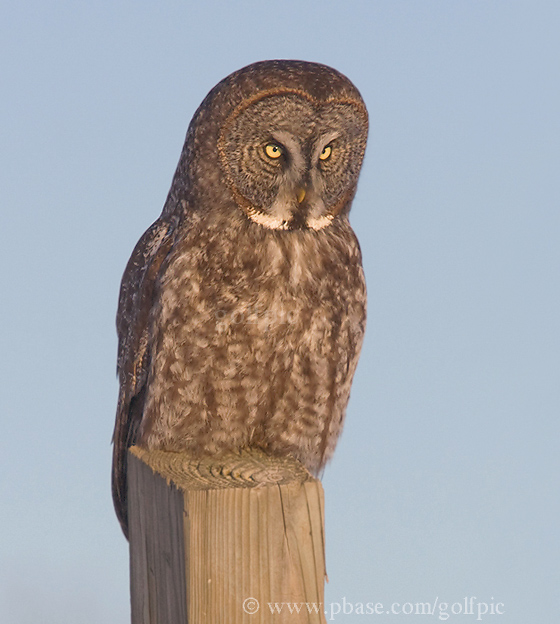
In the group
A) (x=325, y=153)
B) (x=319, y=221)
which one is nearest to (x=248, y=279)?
(x=319, y=221)

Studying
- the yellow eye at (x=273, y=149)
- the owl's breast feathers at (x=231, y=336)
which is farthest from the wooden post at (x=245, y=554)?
the yellow eye at (x=273, y=149)

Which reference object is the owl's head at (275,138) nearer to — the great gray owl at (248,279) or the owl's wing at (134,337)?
the great gray owl at (248,279)

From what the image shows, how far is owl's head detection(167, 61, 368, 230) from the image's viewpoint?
4.27 m

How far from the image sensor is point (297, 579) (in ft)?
8.65

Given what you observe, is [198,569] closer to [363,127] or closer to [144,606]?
[144,606]

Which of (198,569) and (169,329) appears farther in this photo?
(169,329)

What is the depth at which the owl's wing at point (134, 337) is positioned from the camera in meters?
4.44

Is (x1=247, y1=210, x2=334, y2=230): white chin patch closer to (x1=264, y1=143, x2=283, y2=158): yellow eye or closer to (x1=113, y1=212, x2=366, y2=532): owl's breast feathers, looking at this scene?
(x1=113, y1=212, x2=366, y2=532): owl's breast feathers

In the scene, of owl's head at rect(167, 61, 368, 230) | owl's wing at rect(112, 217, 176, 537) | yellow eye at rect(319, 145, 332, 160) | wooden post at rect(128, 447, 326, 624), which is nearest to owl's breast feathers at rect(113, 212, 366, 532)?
owl's wing at rect(112, 217, 176, 537)

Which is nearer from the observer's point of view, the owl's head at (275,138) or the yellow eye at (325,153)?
the owl's head at (275,138)

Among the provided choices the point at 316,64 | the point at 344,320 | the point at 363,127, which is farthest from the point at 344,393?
the point at 316,64

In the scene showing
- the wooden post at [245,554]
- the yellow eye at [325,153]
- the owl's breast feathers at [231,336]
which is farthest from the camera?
the yellow eye at [325,153]

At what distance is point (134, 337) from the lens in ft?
14.7

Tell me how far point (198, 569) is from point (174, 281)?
1.98m
